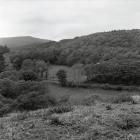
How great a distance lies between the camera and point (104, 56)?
367 feet

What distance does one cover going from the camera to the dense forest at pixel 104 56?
77.9m

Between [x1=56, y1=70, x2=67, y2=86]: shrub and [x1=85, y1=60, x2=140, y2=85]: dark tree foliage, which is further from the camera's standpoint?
[x1=56, y1=70, x2=67, y2=86]: shrub

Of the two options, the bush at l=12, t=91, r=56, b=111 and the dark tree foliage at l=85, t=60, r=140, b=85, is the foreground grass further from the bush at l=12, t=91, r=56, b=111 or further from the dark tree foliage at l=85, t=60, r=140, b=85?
the dark tree foliage at l=85, t=60, r=140, b=85

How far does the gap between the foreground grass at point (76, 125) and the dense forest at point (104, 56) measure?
6163 centimetres

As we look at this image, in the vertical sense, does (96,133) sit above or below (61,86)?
above

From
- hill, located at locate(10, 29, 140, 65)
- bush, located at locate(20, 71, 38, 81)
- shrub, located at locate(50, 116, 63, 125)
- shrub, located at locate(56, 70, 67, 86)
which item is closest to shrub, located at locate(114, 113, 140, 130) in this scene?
shrub, located at locate(50, 116, 63, 125)

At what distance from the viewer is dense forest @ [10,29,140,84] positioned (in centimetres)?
7788

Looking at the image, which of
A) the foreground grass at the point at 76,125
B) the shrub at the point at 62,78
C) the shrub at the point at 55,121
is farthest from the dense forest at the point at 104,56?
the shrub at the point at 55,121

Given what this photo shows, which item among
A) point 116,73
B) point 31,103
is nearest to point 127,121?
point 31,103

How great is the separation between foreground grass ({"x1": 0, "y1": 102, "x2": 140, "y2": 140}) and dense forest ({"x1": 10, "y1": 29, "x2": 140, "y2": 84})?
6163cm

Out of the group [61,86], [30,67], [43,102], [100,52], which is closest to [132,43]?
[100,52]

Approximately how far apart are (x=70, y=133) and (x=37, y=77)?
247 feet

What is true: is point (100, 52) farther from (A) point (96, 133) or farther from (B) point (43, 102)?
(A) point (96, 133)

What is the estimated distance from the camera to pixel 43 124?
1204 centimetres
